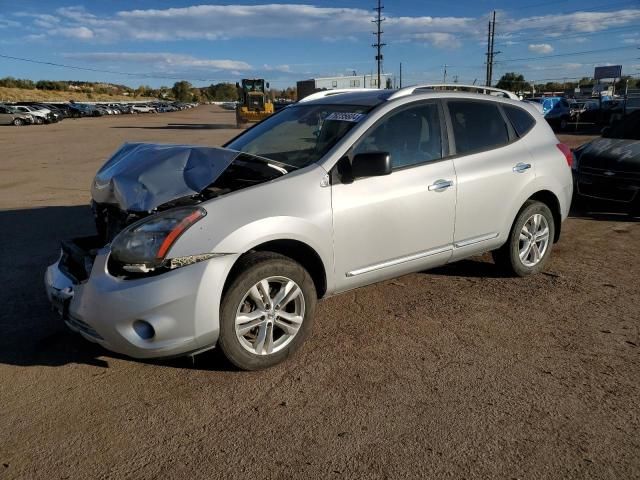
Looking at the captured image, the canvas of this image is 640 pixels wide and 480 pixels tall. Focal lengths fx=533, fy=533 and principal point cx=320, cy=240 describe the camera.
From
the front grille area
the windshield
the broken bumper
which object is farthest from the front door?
the front grille area

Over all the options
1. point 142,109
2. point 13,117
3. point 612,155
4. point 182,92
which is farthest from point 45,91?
point 612,155

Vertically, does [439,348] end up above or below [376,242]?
below

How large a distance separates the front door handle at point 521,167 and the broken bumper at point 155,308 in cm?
288

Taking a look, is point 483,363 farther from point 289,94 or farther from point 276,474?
point 289,94

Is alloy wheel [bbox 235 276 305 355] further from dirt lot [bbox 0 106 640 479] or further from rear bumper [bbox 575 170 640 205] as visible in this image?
rear bumper [bbox 575 170 640 205]

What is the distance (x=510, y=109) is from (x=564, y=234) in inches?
101

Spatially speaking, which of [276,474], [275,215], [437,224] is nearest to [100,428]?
[276,474]

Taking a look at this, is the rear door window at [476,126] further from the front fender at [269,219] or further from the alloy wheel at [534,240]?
the front fender at [269,219]

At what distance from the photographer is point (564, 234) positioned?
6.95m

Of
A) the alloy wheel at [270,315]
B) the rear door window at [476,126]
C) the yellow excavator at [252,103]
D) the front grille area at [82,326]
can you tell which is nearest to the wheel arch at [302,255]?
the alloy wheel at [270,315]

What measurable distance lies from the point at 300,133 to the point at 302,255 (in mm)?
1353

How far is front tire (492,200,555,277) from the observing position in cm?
499

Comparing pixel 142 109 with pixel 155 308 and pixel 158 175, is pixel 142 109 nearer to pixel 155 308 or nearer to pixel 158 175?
pixel 158 175

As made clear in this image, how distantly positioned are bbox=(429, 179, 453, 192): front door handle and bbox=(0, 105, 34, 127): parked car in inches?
1818
